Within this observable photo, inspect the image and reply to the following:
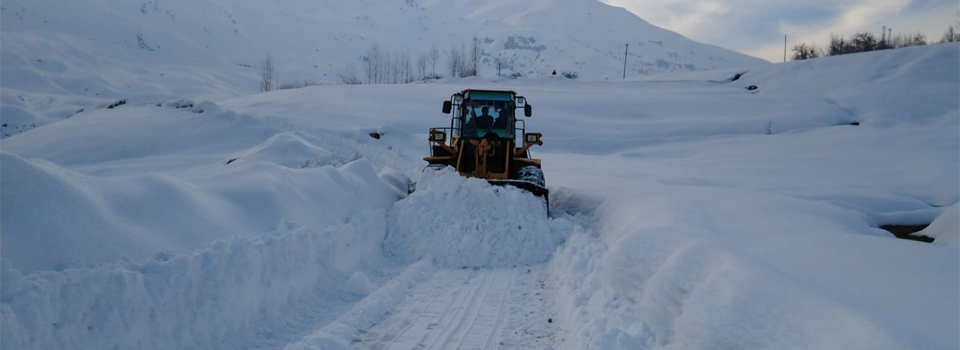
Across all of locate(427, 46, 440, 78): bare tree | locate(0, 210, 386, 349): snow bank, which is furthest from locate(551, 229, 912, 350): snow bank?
locate(427, 46, 440, 78): bare tree

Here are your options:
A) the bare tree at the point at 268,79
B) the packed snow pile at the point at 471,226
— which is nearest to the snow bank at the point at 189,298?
the packed snow pile at the point at 471,226

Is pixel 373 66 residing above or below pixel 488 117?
above

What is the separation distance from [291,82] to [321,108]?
41383 millimetres

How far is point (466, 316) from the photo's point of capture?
6055mm

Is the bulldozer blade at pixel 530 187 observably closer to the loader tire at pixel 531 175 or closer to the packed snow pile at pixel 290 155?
the loader tire at pixel 531 175

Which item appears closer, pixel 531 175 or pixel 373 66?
pixel 531 175

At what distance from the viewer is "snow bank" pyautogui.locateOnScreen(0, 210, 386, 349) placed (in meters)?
3.80

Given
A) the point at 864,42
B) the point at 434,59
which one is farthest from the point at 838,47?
the point at 434,59

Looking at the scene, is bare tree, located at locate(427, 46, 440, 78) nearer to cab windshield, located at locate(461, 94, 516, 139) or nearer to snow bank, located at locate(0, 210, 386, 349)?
cab windshield, located at locate(461, 94, 516, 139)

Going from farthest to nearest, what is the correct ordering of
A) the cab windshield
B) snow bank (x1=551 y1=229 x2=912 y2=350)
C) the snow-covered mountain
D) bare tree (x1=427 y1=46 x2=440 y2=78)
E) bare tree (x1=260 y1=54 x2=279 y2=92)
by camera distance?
bare tree (x1=427 y1=46 x2=440 y2=78)
bare tree (x1=260 y1=54 x2=279 y2=92)
the snow-covered mountain
the cab windshield
snow bank (x1=551 y1=229 x2=912 y2=350)

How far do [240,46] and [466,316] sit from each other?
81277 mm

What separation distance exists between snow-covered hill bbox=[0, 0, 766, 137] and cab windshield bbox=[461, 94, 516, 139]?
85.1ft

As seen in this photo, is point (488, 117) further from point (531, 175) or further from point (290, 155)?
point (290, 155)

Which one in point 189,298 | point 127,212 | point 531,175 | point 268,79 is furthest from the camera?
point 268,79
